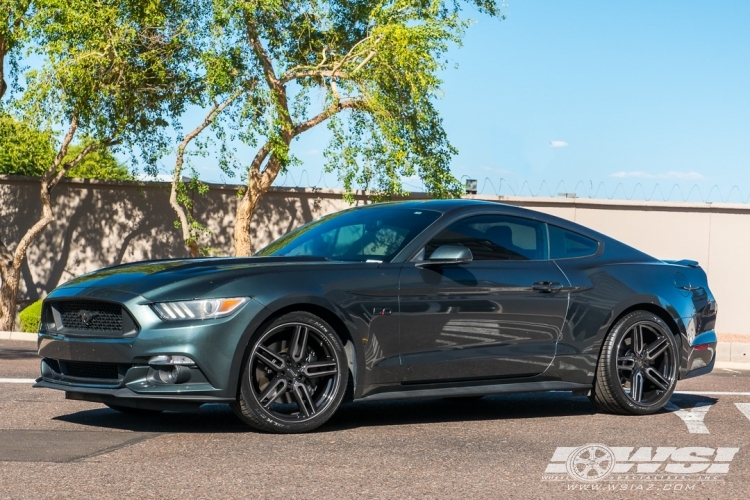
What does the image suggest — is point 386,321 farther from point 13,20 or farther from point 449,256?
point 13,20

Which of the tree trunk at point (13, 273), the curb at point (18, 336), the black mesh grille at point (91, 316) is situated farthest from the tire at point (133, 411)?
the tree trunk at point (13, 273)

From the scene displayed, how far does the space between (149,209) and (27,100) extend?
4.76 metres

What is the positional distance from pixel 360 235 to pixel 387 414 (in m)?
1.31

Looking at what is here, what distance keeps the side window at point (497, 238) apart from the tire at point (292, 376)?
3.36ft

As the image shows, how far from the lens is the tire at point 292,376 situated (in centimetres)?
642

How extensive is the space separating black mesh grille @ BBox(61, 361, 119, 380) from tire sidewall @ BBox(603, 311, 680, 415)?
348 cm

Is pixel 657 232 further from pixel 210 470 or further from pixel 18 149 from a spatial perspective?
pixel 210 470

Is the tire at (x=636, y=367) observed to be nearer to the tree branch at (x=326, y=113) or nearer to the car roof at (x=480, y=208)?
the car roof at (x=480, y=208)

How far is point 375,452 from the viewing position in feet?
19.9

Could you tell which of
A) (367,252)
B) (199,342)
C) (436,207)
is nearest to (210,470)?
(199,342)

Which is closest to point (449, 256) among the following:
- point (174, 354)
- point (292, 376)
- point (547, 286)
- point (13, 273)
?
point (547, 286)

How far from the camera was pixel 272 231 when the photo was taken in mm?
21031

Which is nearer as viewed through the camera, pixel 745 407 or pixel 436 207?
pixel 436 207

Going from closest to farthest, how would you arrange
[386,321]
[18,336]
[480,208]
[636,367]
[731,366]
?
1. [386,321]
2. [480,208]
3. [636,367]
4. [731,366]
5. [18,336]
